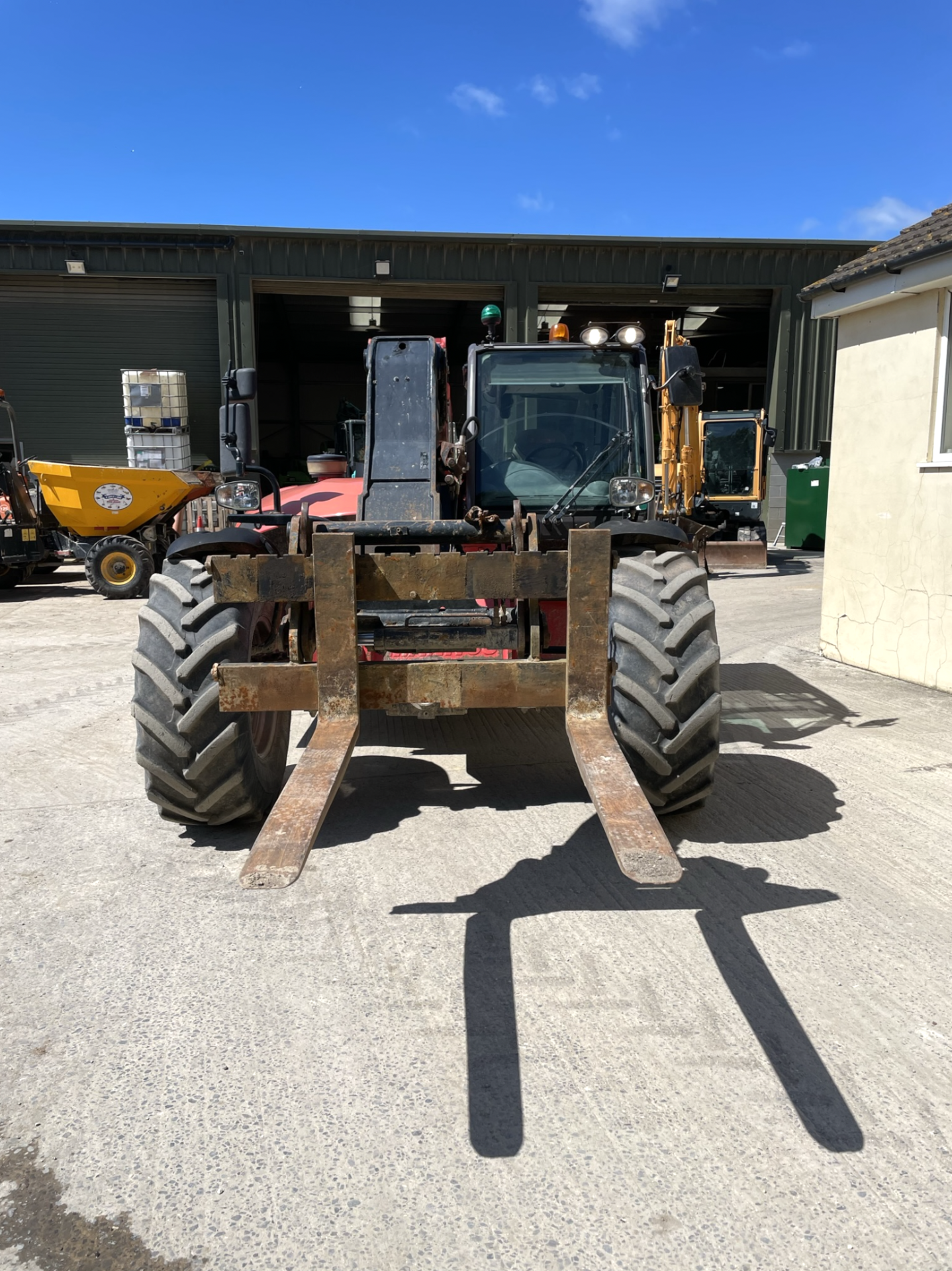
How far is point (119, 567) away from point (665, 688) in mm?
11070

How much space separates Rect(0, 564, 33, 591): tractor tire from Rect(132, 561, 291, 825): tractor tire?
37.0ft

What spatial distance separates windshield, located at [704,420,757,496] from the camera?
61.1 feet

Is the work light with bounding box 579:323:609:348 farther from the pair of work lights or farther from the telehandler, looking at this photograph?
the telehandler

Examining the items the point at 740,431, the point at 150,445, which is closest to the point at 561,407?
the point at 150,445

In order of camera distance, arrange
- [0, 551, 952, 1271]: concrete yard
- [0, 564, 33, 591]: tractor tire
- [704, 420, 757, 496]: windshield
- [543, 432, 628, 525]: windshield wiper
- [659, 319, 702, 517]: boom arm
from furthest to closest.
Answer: [704, 420, 757, 496]: windshield → [0, 564, 33, 591]: tractor tire → [659, 319, 702, 517]: boom arm → [543, 432, 628, 525]: windshield wiper → [0, 551, 952, 1271]: concrete yard

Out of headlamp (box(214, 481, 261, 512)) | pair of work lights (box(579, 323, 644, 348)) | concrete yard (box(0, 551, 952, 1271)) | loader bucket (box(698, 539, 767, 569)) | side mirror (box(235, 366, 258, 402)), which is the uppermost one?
pair of work lights (box(579, 323, 644, 348))

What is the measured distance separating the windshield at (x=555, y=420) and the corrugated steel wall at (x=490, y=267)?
13766 millimetres

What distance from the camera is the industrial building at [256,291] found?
687 inches

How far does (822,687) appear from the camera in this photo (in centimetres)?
721

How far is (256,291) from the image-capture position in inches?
715

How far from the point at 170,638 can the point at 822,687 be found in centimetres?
530

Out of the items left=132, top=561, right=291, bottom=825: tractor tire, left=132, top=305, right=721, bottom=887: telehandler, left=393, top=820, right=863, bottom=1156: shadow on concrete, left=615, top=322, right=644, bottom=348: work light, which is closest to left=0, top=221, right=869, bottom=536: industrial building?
left=615, top=322, right=644, bottom=348: work light

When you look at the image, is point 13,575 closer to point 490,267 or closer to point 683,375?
point 490,267

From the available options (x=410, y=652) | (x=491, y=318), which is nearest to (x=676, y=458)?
(x=491, y=318)
